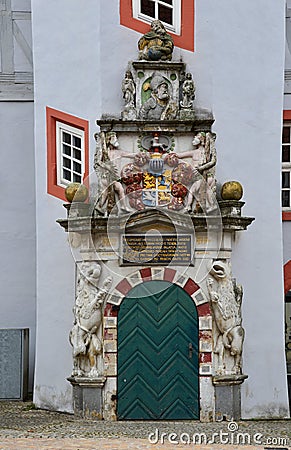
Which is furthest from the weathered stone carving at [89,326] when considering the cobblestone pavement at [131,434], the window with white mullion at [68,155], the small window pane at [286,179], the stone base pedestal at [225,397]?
the small window pane at [286,179]

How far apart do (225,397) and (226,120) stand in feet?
12.1

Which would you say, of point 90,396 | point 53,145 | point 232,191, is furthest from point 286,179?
point 90,396

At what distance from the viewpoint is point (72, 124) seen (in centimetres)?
1441

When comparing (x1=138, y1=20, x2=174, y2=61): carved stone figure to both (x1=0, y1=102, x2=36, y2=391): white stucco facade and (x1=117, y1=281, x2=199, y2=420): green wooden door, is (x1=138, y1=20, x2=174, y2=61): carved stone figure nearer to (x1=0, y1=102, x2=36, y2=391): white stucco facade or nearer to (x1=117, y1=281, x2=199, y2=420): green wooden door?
(x1=117, y1=281, x2=199, y2=420): green wooden door

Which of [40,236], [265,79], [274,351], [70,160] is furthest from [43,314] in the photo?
[265,79]

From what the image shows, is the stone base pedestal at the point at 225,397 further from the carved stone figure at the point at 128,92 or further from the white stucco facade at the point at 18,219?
the white stucco facade at the point at 18,219

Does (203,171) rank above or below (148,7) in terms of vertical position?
below

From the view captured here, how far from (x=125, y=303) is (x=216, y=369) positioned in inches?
57.1

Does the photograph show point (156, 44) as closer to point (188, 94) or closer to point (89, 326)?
point (188, 94)

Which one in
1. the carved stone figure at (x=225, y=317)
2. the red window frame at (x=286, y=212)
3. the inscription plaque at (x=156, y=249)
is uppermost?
the red window frame at (x=286, y=212)

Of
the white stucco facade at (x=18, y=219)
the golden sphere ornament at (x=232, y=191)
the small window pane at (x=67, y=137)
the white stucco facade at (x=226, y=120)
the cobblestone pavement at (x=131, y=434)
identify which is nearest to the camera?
the cobblestone pavement at (x=131, y=434)

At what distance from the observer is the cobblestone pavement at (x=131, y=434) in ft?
36.3

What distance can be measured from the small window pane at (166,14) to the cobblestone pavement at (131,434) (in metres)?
5.45

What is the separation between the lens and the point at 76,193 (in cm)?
1361
